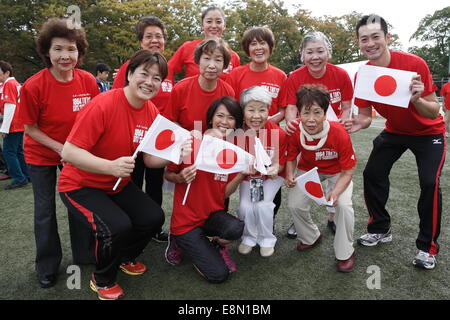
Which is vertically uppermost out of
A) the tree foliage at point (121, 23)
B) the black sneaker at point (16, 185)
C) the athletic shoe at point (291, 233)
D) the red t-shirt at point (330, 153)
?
the tree foliage at point (121, 23)

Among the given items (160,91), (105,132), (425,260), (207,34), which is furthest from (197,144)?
(425,260)

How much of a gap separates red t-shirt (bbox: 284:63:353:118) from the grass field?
1.47 m

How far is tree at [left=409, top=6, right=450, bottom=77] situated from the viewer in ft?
107

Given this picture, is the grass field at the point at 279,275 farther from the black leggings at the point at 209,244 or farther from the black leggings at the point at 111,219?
the black leggings at the point at 111,219

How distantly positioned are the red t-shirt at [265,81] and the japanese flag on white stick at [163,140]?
1132 millimetres

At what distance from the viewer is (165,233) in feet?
11.4

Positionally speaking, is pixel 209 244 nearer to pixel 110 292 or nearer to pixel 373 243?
pixel 110 292

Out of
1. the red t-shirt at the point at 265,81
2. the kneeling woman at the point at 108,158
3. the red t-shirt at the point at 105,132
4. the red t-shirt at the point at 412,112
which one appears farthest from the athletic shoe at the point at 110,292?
the red t-shirt at the point at 412,112

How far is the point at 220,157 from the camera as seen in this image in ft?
8.54

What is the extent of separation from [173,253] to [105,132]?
51.4 inches

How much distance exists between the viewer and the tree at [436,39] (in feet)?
107

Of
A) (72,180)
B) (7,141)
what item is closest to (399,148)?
(72,180)

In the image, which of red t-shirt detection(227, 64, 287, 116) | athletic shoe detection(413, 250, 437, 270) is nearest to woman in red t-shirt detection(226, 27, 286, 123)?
red t-shirt detection(227, 64, 287, 116)

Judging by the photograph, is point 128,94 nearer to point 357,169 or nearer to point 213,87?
point 213,87
